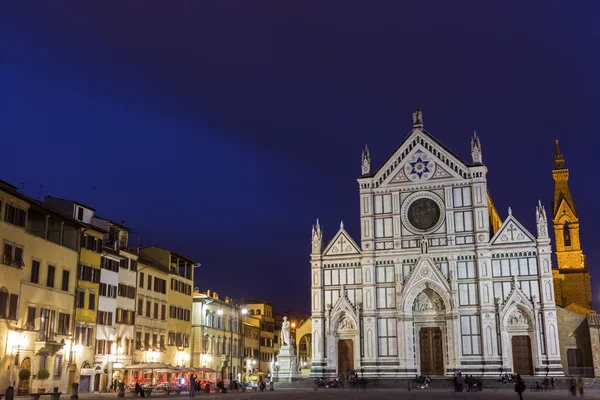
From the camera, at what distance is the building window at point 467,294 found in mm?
55459

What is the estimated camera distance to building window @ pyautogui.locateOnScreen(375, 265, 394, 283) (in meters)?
58.3

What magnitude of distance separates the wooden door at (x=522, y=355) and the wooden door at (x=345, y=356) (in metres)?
13.6

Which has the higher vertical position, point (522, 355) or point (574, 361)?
point (522, 355)

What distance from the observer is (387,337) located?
5719 centimetres

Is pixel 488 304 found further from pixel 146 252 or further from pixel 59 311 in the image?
pixel 59 311

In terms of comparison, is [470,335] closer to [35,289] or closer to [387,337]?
[387,337]

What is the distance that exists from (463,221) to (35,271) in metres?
34.8

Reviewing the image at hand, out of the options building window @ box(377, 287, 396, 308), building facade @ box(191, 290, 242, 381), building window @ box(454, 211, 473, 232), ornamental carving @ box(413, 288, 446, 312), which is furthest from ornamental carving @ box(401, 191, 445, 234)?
building facade @ box(191, 290, 242, 381)

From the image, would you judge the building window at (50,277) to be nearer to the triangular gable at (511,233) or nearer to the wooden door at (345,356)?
the wooden door at (345,356)

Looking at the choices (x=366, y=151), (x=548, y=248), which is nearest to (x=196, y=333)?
(x=366, y=151)

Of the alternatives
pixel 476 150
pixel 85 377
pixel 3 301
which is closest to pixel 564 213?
pixel 476 150

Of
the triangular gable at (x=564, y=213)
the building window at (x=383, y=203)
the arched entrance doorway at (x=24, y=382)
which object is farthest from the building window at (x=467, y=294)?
the arched entrance doorway at (x=24, y=382)

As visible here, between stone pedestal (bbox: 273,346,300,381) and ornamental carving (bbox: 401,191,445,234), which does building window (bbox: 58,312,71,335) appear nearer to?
stone pedestal (bbox: 273,346,300,381)

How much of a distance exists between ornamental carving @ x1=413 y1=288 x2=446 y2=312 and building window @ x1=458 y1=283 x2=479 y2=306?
1.99m
